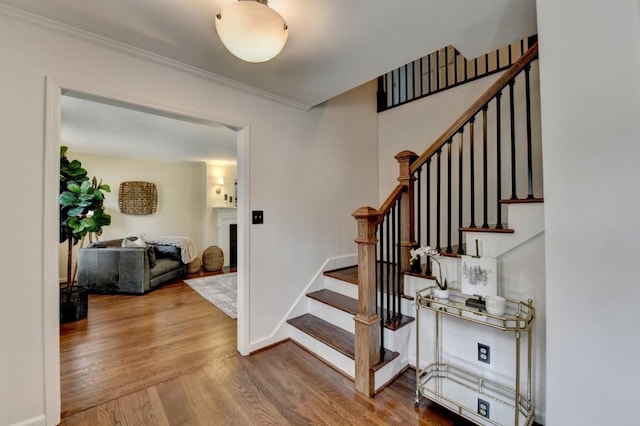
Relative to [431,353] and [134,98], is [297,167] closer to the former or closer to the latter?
[134,98]

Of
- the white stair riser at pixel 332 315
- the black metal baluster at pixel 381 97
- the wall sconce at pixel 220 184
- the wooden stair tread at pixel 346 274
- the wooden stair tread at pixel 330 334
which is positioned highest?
the black metal baluster at pixel 381 97

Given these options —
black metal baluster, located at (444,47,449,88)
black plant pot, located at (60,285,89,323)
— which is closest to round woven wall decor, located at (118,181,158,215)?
black plant pot, located at (60,285,89,323)

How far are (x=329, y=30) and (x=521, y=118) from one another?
1871 mm

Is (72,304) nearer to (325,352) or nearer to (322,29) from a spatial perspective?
(325,352)

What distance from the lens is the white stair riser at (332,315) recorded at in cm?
229

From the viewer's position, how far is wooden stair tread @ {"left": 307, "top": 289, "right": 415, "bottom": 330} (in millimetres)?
1984

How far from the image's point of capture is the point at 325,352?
218 centimetres

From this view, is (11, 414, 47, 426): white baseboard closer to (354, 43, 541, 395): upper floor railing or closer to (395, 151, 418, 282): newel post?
(354, 43, 541, 395): upper floor railing

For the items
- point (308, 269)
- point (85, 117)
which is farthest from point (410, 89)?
point (85, 117)

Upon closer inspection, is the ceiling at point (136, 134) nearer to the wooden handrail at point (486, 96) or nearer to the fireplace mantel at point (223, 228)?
the fireplace mantel at point (223, 228)

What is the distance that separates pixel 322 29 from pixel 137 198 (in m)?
5.42

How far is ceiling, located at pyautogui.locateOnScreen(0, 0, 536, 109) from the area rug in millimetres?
2709

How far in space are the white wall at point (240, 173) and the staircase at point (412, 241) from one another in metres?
0.52

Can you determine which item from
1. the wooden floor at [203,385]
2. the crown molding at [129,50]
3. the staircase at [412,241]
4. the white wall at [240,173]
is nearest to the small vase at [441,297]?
the staircase at [412,241]
